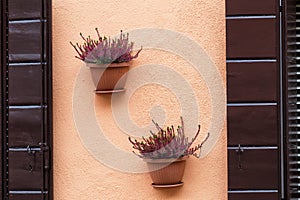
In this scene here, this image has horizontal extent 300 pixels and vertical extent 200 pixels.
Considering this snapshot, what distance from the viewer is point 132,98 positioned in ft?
19.1

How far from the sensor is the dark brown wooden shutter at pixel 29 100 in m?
5.80

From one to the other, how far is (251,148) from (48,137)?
139 cm

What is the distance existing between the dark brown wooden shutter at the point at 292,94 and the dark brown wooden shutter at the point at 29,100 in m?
1.62

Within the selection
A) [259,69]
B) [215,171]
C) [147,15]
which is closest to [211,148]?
Answer: [215,171]

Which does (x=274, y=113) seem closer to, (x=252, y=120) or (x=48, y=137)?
(x=252, y=120)

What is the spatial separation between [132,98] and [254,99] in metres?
0.85

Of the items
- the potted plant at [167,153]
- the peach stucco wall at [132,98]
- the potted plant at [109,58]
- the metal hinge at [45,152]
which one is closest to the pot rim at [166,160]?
the potted plant at [167,153]

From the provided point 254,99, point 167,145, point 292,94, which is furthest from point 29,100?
point 292,94

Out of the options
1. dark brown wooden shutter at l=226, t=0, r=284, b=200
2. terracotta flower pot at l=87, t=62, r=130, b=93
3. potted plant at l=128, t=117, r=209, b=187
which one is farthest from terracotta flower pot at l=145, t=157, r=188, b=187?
terracotta flower pot at l=87, t=62, r=130, b=93

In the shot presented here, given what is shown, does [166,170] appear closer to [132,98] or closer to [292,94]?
[132,98]

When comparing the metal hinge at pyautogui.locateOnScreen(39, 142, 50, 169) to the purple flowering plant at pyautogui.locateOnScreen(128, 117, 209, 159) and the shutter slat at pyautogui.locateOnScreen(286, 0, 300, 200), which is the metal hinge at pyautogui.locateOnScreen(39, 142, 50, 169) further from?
the shutter slat at pyautogui.locateOnScreen(286, 0, 300, 200)

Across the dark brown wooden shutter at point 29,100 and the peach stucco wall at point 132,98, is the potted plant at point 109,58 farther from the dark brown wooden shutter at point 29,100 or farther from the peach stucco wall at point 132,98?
the dark brown wooden shutter at point 29,100

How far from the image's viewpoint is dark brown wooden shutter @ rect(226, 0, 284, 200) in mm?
5574

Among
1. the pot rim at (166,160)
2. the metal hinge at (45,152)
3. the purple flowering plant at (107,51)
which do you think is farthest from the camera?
the metal hinge at (45,152)
